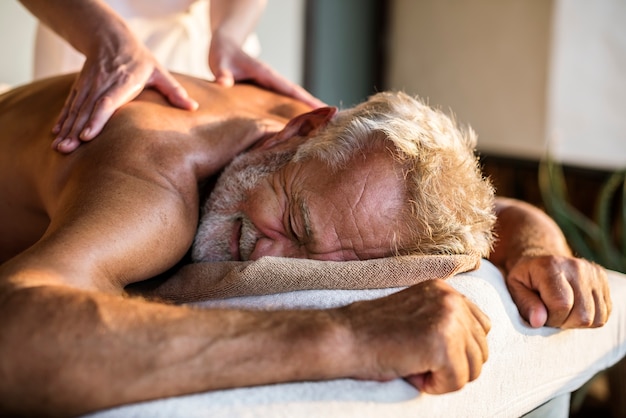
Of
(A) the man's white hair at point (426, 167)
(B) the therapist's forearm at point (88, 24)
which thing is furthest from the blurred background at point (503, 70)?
(A) the man's white hair at point (426, 167)

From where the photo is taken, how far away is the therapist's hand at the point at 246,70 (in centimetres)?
168

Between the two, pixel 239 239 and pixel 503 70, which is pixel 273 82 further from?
pixel 503 70

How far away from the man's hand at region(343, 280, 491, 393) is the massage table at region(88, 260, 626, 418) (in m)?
0.03

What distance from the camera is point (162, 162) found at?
123cm

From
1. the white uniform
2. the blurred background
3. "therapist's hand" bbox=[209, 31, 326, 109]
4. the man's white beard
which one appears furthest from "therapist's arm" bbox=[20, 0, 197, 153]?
the blurred background

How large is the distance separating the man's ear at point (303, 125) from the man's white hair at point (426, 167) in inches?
3.4

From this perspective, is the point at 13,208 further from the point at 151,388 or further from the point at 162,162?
the point at 151,388

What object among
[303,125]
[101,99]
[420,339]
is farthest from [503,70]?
[420,339]

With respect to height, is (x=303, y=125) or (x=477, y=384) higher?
(x=303, y=125)

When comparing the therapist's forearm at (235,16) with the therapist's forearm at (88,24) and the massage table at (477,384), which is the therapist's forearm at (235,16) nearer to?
the therapist's forearm at (88,24)

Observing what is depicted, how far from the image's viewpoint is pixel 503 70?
3.43 meters

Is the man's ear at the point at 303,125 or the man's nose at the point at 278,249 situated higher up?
the man's ear at the point at 303,125

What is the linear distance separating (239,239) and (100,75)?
41 centimetres

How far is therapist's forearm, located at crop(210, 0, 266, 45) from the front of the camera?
1.81m
